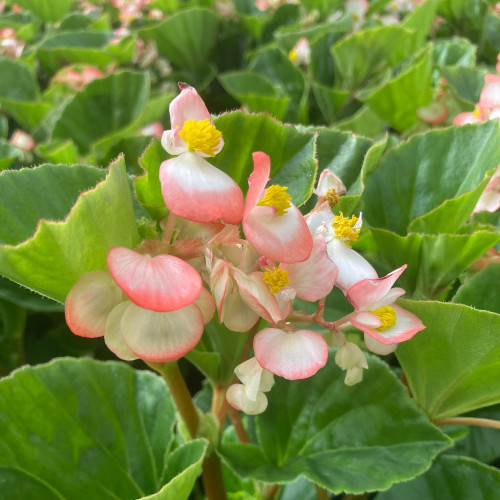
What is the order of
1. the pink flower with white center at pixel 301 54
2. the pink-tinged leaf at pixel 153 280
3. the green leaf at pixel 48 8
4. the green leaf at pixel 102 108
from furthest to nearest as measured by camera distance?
the green leaf at pixel 48 8
the pink flower with white center at pixel 301 54
the green leaf at pixel 102 108
the pink-tinged leaf at pixel 153 280

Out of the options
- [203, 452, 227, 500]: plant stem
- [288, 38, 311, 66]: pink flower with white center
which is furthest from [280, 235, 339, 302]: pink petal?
[288, 38, 311, 66]: pink flower with white center

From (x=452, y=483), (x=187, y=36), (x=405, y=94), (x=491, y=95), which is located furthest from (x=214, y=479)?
(x=187, y=36)

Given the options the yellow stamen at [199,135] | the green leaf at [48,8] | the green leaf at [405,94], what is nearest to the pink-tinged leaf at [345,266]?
the yellow stamen at [199,135]

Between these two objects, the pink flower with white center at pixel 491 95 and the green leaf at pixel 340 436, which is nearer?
the green leaf at pixel 340 436

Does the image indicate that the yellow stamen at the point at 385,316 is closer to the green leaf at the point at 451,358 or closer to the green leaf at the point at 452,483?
Result: the green leaf at the point at 451,358

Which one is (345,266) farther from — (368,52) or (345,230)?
(368,52)

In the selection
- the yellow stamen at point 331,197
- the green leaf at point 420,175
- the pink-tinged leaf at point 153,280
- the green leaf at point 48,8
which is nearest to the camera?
the pink-tinged leaf at point 153,280

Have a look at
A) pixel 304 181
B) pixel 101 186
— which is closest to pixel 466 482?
pixel 304 181
